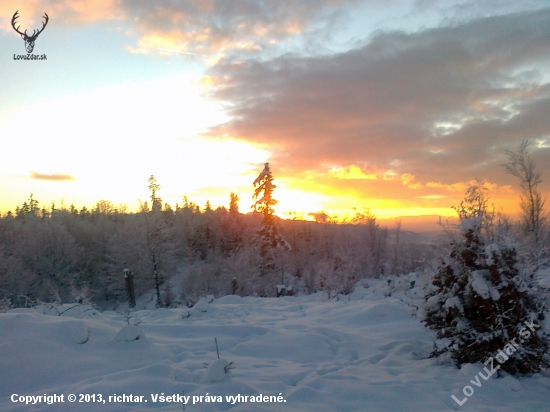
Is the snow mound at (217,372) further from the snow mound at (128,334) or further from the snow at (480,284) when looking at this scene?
the snow at (480,284)

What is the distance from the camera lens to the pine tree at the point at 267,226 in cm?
3606

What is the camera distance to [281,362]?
5.95 metres

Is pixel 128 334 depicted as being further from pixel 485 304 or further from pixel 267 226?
pixel 267 226

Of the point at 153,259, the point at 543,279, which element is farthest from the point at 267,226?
the point at 543,279

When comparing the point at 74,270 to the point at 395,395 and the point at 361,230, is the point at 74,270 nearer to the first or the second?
the point at 361,230

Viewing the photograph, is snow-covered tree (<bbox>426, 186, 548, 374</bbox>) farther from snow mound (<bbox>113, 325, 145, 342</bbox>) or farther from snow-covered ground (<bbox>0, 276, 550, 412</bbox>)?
snow mound (<bbox>113, 325, 145, 342</bbox>)

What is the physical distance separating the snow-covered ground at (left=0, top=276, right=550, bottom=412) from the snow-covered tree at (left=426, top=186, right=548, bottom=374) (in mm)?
280

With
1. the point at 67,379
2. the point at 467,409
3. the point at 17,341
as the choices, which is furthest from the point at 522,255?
the point at 17,341

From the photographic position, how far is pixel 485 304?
17.0 ft

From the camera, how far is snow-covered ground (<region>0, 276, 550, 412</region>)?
427 centimetres

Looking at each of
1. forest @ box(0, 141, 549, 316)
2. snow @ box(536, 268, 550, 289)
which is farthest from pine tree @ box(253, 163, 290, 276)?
snow @ box(536, 268, 550, 289)

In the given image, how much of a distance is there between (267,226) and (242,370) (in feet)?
103

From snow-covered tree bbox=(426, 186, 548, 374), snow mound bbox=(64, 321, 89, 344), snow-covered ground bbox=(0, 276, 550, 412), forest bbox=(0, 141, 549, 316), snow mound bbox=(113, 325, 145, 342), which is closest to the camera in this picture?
snow-covered ground bbox=(0, 276, 550, 412)

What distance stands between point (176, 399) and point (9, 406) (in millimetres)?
1765
